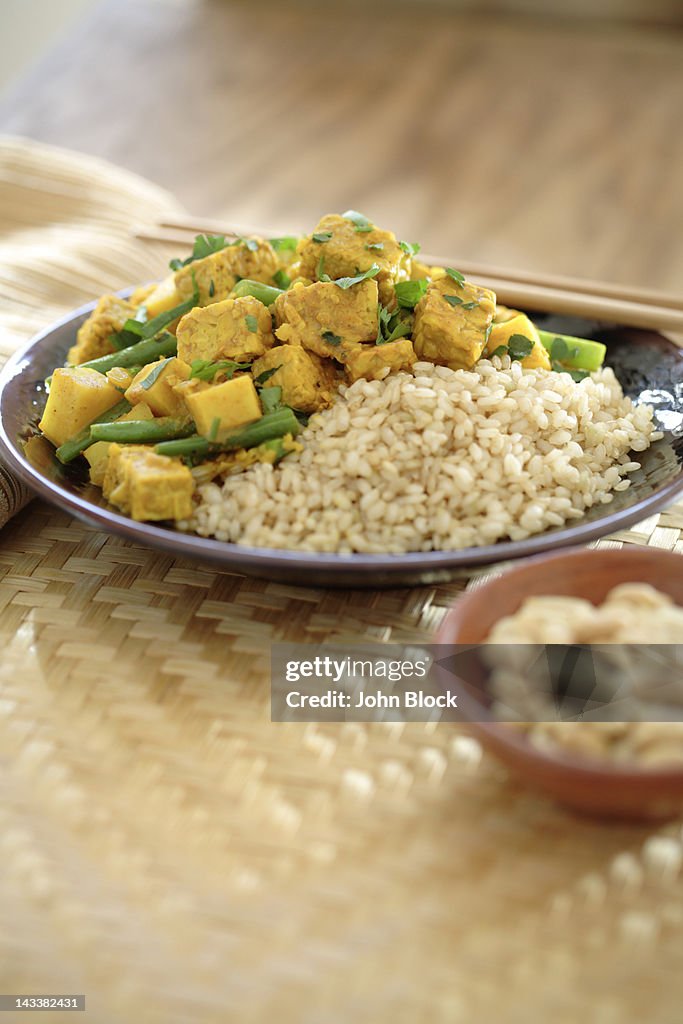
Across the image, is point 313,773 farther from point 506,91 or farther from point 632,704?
point 506,91

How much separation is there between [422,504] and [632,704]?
454mm

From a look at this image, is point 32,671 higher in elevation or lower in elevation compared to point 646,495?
lower

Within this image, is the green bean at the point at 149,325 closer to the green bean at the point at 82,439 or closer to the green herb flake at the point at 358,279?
the green bean at the point at 82,439

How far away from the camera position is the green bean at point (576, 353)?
1.86 metres

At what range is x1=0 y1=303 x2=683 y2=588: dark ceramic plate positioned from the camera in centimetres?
133

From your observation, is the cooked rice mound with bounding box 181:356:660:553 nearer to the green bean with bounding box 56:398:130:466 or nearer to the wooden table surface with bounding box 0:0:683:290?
the green bean with bounding box 56:398:130:466

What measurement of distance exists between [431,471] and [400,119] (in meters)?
2.47

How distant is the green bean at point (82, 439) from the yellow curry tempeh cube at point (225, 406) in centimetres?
16

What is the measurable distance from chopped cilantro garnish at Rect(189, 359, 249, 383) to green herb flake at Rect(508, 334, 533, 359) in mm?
444

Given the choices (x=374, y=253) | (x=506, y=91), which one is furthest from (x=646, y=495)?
(x=506, y=91)

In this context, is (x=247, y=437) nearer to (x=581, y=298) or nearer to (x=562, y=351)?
(x=562, y=351)

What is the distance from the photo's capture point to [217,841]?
3.80 ft

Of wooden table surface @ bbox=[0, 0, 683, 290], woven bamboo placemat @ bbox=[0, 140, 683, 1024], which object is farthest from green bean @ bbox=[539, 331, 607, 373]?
wooden table surface @ bbox=[0, 0, 683, 290]

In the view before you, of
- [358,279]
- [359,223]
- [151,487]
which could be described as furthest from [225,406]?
[359,223]
